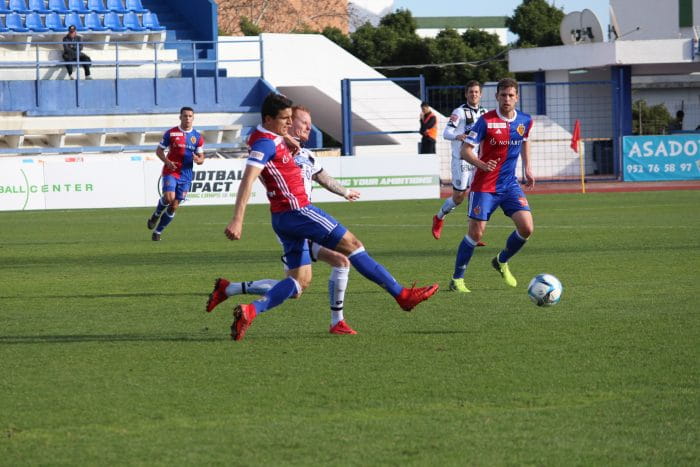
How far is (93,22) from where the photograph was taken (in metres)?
35.6

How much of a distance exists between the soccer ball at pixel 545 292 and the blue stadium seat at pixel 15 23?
1105 inches

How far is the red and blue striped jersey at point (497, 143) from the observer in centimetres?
1125

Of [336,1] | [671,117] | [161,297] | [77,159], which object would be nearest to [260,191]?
[77,159]

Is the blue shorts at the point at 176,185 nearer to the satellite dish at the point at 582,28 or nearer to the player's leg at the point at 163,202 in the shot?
the player's leg at the point at 163,202

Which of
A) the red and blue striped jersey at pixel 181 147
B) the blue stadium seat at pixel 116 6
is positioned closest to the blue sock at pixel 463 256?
the red and blue striped jersey at pixel 181 147

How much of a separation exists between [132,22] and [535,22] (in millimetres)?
26075

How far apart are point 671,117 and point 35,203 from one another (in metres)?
33.1

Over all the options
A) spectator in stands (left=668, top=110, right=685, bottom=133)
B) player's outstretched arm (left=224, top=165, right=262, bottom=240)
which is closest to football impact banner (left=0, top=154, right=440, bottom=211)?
player's outstretched arm (left=224, top=165, right=262, bottom=240)

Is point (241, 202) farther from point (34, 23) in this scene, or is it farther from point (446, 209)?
point (34, 23)

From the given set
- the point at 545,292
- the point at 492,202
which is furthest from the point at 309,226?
the point at 492,202

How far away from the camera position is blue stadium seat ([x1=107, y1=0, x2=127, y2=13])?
120 feet

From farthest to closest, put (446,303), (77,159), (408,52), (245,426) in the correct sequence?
1. (408,52)
2. (77,159)
3. (446,303)
4. (245,426)

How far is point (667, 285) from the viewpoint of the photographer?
36.1ft

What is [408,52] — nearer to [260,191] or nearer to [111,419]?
[260,191]
